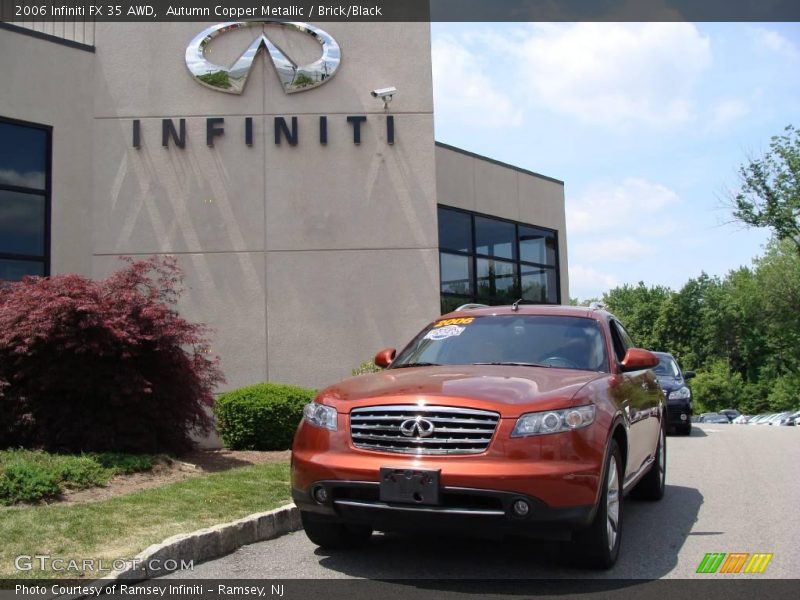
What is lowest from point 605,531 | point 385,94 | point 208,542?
point 208,542

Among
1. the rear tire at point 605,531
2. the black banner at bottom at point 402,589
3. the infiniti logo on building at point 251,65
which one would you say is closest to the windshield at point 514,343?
the rear tire at point 605,531

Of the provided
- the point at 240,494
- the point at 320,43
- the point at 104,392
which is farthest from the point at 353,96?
the point at 240,494

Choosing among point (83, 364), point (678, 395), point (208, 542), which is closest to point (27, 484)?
point (83, 364)

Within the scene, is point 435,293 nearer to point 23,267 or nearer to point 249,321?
point 249,321

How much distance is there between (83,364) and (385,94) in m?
7.40

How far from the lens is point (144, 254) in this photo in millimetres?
13305

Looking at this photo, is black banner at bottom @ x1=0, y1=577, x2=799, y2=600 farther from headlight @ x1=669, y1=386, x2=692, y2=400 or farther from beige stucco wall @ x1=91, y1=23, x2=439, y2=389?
headlight @ x1=669, y1=386, x2=692, y2=400

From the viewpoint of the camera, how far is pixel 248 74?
13.8 m

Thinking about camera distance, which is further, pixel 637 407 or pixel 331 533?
pixel 637 407

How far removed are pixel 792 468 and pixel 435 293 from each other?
6.15 m

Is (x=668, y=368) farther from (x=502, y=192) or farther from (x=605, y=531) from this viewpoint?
(x=605, y=531)

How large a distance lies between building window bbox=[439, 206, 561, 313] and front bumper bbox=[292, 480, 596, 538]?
11.6m

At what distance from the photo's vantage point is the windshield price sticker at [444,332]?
6.54m

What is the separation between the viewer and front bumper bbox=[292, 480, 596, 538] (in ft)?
14.8
